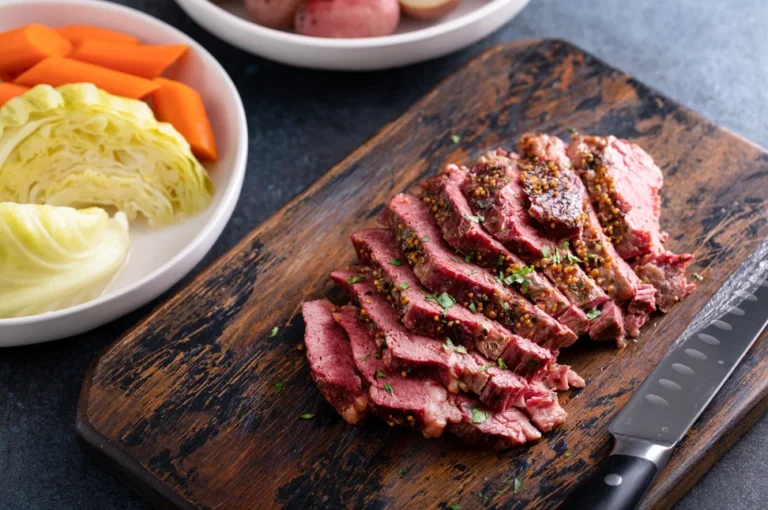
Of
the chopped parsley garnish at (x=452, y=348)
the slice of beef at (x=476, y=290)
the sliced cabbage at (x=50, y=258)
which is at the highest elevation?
the slice of beef at (x=476, y=290)

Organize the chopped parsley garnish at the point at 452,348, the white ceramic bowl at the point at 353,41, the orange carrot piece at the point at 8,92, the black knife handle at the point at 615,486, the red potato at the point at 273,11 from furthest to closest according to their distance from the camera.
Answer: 1. the red potato at the point at 273,11
2. the white ceramic bowl at the point at 353,41
3. the orange carrot piece at the point at 8,92
4. the chopped parsley garnish at the point at 452,348
5. the black knife handle at the point at 615,486

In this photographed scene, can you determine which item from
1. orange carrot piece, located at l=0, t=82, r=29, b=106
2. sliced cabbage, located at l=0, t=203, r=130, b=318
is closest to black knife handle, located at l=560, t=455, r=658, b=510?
sliced cabbage, located at l=0, t=203, r=130, b=318

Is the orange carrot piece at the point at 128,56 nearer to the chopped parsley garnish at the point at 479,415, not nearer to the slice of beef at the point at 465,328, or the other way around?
the slice of beef at the point at 465,328

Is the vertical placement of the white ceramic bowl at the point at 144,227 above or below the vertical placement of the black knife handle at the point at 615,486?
below

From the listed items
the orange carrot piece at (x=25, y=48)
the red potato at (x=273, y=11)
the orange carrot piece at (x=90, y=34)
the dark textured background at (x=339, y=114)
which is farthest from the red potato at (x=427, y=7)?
the orange carrot piece at (x=25, y=48)

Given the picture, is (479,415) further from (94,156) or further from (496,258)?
(94,156)

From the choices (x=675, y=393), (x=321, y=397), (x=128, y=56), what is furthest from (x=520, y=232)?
(x=128, y=56)

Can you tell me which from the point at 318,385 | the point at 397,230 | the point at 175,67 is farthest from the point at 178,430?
the point at 175,67

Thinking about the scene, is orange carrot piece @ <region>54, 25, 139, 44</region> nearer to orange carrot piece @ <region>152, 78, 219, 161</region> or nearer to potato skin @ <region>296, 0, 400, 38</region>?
orange carrot piece @ <region>152, 78, 219, 161</region>
